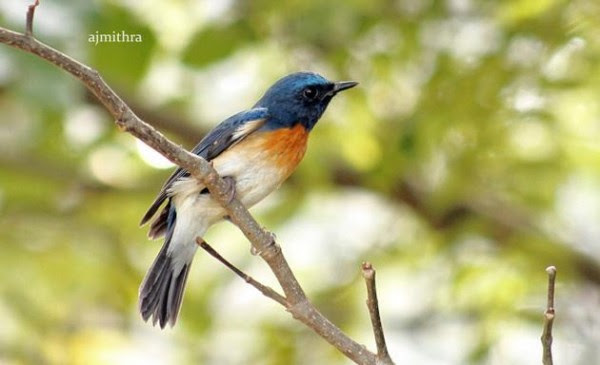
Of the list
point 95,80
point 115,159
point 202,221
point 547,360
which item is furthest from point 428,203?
point 95,80

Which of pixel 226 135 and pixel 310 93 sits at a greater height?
pixel 310 93

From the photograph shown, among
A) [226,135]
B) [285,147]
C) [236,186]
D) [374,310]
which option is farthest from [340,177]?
[374,310]

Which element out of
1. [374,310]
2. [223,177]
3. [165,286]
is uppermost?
[223,177]

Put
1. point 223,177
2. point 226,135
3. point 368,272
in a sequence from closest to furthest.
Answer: point 368,272 → point 223,177 → point 226,135

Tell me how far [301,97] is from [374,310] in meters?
1.73

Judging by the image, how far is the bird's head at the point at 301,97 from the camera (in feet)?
13.8

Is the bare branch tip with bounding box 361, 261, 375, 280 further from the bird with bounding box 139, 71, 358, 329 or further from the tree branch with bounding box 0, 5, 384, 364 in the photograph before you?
the bird with bounding box 139, 71, 358, 329

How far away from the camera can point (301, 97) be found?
426 centimetres

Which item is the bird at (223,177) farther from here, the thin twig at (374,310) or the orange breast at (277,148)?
the thin twig at (374,310)

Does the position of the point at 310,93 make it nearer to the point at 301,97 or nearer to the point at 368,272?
the point at 301,97

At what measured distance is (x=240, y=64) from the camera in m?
5.62

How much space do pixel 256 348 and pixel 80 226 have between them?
51.8 inches

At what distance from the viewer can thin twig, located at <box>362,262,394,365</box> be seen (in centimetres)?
258

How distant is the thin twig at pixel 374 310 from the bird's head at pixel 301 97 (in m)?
1.58
